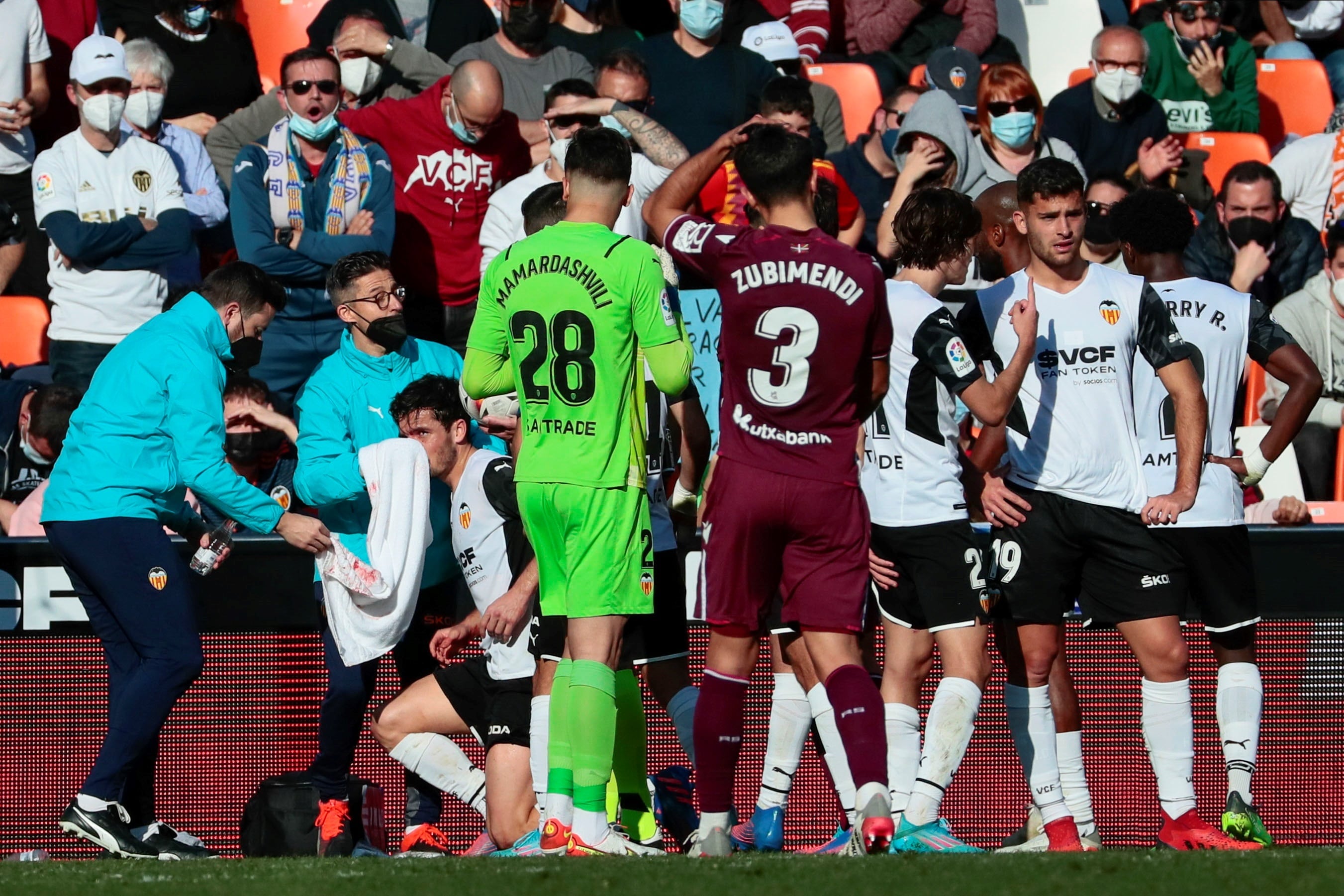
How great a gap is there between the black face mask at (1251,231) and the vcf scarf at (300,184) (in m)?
4.84

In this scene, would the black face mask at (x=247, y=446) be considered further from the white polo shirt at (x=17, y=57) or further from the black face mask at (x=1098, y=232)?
the black face mask at (x=1098, y=232)

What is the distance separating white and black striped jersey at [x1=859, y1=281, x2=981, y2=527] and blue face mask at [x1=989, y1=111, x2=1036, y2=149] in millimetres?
3720

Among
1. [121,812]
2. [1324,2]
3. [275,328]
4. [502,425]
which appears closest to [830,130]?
[275,328]

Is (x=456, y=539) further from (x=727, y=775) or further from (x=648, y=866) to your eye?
(x=648, y=866)

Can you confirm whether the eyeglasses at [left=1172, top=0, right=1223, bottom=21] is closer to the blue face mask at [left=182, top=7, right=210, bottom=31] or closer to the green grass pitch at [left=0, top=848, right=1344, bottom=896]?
the blue face mask at [left=182, top=7, right=210, bottom=31]

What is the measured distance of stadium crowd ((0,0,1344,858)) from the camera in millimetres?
5555

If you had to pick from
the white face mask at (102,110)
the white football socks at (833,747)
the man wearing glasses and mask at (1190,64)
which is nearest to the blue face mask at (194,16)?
the white face mask at (102,110)

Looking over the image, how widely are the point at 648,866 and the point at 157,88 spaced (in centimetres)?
628

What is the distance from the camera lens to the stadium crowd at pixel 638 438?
5555 millimetres

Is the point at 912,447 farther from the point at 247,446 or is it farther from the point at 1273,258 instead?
the point at 1273,258

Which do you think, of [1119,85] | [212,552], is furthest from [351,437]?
[1119,85]

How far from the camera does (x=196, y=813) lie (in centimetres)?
727

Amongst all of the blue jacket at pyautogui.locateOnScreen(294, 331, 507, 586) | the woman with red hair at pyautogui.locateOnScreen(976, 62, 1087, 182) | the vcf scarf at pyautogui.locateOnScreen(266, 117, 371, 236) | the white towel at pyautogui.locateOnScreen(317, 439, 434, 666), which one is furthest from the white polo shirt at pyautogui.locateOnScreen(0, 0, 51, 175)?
the woman with red hair at pyautogui.locateOnScreen(976, 62, 1087, 182)

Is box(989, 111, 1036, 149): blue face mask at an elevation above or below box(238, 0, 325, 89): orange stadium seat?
below
